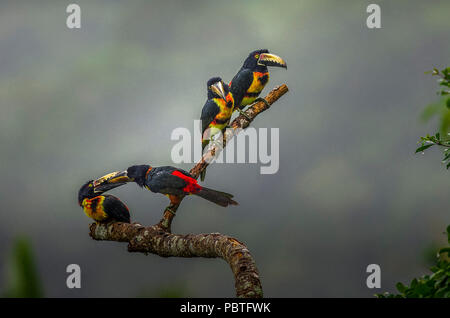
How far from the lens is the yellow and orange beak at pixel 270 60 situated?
275 centimetres

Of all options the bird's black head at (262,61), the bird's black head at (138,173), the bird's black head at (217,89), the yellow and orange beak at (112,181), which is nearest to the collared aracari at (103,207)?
the yellow and orange beak at (112,181)

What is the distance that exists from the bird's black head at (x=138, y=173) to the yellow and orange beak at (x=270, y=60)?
921mm

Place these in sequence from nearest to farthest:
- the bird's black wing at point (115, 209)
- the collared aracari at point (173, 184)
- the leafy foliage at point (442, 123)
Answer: the leafy foliage at point (442, 123)
the collared aracari at point (173, 184)
the bird's black wing at point (115, 209)

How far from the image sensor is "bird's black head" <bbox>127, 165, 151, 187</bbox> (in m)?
2.61

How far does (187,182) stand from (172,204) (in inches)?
5.6

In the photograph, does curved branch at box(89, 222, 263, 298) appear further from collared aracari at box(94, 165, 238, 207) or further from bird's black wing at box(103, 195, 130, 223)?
collared aracari at box(94, 165, 238, 207)

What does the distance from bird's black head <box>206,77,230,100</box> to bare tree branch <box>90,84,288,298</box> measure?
0.18 m

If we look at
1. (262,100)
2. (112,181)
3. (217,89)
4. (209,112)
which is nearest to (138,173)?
(112,181)

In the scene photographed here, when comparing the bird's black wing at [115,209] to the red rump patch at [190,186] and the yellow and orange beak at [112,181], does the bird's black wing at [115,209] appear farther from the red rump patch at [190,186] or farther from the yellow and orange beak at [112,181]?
the red rump patch at [190,186]

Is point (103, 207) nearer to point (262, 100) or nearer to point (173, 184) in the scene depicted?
point (173, 184)

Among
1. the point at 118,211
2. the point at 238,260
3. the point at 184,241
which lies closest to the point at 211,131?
the point at 118,211

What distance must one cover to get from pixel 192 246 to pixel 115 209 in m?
0.89
